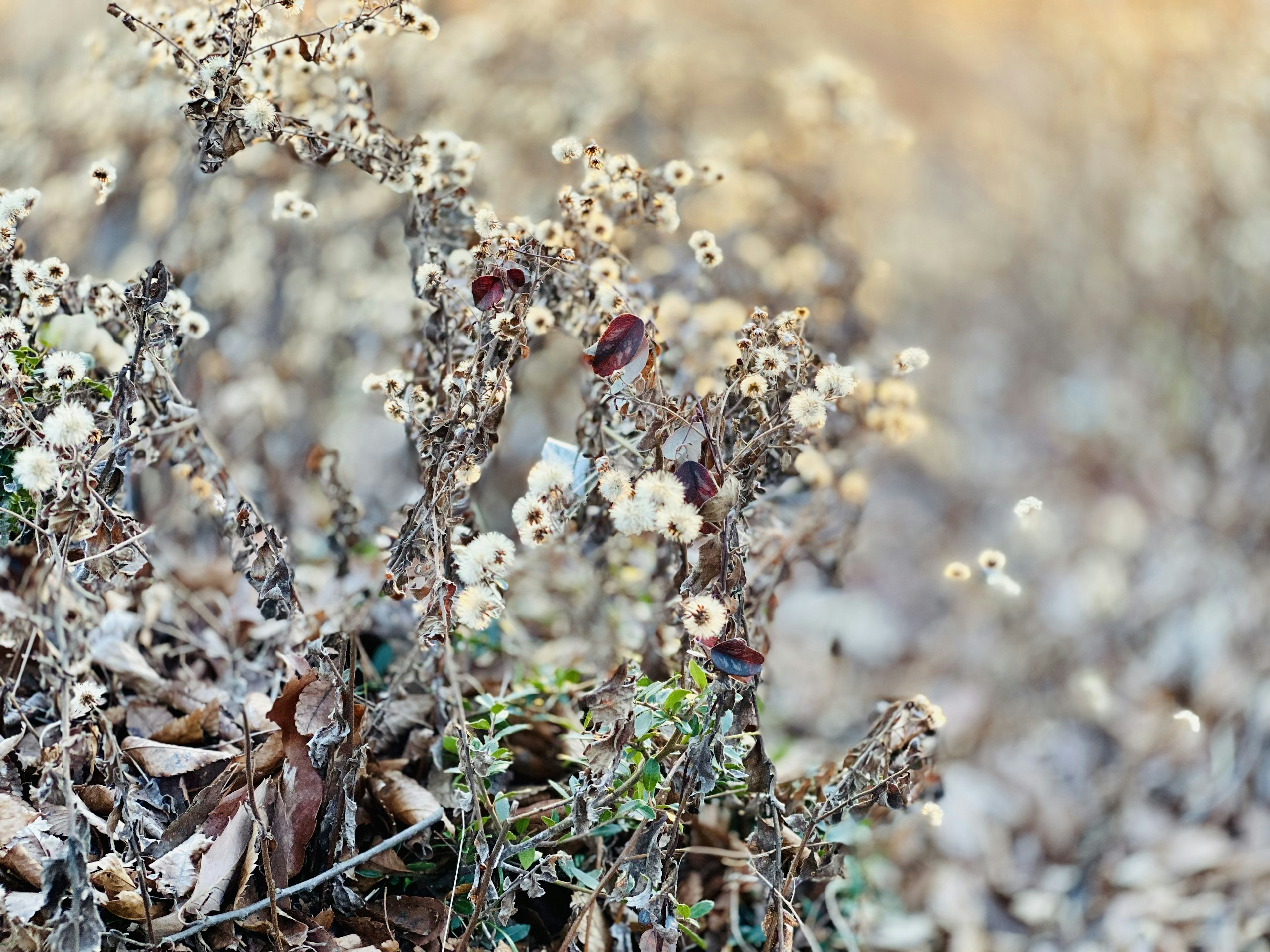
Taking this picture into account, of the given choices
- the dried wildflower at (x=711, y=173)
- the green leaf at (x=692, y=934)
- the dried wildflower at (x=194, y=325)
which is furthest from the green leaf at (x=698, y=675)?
the dried wildflower at (x=194, y=325)

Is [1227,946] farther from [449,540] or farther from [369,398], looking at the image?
[369,398]

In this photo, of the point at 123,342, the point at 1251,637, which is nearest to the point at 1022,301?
the point at 1251,637

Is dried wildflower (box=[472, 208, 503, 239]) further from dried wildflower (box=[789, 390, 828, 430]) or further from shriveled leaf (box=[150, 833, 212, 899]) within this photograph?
shriveled leaf (box=[150, 833, 212, 899])

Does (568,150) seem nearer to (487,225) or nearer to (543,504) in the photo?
(487,225)

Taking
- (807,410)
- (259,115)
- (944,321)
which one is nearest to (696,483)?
(807,410)

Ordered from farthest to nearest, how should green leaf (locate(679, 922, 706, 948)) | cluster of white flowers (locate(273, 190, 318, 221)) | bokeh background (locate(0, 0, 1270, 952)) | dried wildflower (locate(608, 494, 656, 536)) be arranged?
bokeh background (locate(0, 0, 1270, 952)), cluster of white flowers (locate(273, 190, 318, 221)), green leaf (locate(679, 922, 706, 948)), dried wildflower (locate(608, 494, 656, 536))

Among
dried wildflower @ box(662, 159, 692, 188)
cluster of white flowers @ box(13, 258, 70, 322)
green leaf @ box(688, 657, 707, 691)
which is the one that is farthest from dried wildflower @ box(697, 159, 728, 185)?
cluster of white flowers @ box(13, 258, 70, 322)
